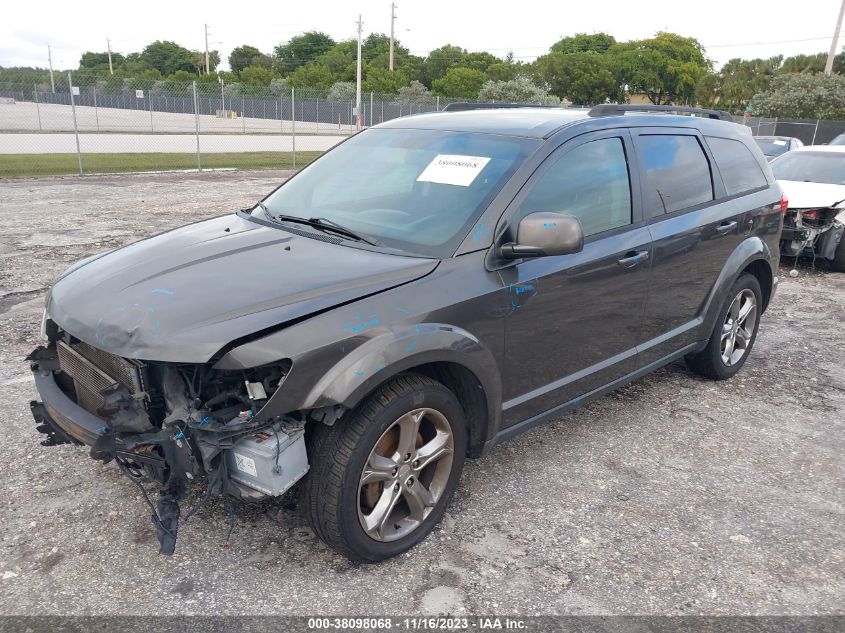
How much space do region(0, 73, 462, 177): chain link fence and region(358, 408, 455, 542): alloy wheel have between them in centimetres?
1661

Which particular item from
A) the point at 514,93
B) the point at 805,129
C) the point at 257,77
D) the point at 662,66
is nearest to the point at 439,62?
the point at 257,77

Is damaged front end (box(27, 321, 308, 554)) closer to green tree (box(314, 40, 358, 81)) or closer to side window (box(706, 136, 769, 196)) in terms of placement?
side window (box(706, 136, 769, 196))

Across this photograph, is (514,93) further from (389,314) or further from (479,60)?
(389,314)

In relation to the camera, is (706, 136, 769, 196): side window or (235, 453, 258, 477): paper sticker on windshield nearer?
(235, 453, 258, 477): paper sticker on windshield

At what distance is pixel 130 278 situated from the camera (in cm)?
299

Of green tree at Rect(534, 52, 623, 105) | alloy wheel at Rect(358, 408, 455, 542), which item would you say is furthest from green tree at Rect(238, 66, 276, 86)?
alloy wheel at Rect(358, 408, 455, 542)

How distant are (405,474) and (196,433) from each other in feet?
2.94

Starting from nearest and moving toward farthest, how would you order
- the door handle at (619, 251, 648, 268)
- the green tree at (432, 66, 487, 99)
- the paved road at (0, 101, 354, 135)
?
the door handle at (619, 251, 648, 268) → the paved road at (0, 101, 354, 135) → the green tree at (432, 66, 487, 99)

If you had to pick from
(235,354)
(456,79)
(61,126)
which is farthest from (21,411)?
(456,79)

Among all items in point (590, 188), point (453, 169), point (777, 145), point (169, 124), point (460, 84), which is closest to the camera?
point (453, 169)

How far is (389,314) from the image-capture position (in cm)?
278

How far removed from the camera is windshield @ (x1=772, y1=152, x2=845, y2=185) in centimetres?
951

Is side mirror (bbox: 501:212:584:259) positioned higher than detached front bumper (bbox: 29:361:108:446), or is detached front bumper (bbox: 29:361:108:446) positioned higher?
side mirror (bbox: 501:212:584:259)

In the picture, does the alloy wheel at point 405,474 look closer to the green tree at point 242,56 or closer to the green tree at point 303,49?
the green tree at point 303,49
